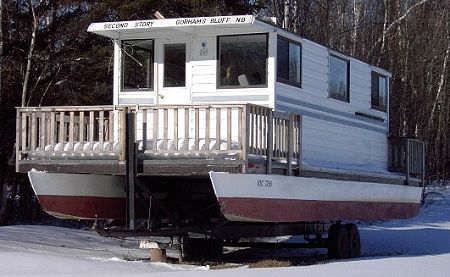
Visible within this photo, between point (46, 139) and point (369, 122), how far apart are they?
24.4 feet

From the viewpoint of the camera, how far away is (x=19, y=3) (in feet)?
77.0

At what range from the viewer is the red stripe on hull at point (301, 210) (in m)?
12.6

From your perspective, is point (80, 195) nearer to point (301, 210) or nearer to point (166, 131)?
point (166, 131)

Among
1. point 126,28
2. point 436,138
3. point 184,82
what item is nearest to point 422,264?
point 184,82

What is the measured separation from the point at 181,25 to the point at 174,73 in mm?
1283

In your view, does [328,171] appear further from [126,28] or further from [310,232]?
[126,28]

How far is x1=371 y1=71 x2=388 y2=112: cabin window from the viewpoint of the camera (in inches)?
748

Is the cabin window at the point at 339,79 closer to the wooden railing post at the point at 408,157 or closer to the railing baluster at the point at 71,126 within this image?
the wooden railing post at the point at 408,157

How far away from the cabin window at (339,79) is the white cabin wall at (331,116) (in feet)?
0.45

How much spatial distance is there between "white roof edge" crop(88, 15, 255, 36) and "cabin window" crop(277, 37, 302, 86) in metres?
1.01

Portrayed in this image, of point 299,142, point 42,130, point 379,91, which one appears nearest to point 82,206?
point 42,130

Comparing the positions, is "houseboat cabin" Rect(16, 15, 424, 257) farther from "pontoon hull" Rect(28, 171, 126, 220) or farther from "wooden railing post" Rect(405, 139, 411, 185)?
"wooden railing post" Rect(405, 139, 411, 185)

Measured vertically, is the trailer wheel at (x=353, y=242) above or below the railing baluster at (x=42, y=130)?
below

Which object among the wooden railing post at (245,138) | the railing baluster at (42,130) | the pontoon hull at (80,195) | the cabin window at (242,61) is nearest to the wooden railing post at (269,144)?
the wooden railing post at (245,138)
